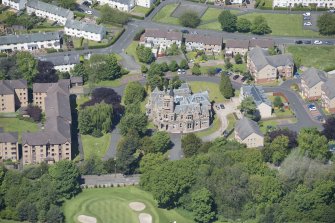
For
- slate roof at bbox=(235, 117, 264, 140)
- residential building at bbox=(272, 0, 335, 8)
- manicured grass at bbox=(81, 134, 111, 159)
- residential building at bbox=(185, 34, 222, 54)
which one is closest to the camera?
manicured grass at bbox=(81, 134, 111, 159)

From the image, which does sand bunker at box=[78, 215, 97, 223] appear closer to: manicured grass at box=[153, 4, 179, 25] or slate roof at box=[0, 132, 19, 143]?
slate roof at box=[0, 132, 19, 143]

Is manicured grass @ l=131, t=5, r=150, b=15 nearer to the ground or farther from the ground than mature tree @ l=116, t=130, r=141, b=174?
farther from the ground

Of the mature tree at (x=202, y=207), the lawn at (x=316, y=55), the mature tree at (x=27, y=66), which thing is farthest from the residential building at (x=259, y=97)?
the mature tree at (x=27, y=66)

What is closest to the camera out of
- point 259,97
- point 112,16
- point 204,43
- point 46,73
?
point 259,97

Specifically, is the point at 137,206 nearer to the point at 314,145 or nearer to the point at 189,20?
the point at 314,145

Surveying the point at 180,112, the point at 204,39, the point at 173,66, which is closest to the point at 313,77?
the point at 173,66

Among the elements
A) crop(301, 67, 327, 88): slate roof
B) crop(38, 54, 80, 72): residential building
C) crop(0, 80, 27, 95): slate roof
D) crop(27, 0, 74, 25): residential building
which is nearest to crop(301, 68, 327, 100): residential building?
crop(301, 67, 327, 88): slate roof

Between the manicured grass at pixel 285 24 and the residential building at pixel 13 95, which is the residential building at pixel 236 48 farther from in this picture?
the residential building at pixel 13 95
